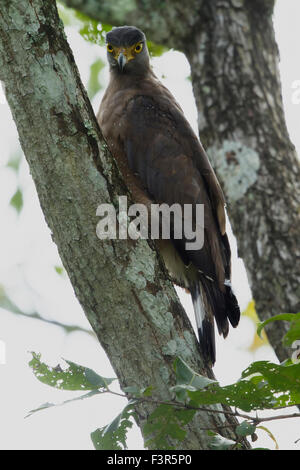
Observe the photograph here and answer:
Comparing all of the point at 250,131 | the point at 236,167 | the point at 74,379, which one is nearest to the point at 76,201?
the point at 74,379

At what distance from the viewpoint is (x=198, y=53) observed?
415cm

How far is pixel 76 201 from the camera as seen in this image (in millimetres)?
2285

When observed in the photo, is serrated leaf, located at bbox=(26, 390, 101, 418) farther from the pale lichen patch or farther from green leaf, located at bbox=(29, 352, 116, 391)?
the pale lichen patch

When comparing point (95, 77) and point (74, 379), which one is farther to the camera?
point (95, 77)

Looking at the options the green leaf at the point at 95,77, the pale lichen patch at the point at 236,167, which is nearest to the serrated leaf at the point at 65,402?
the pale lichen patch at the point at 236,167

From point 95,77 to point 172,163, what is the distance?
2.62 m

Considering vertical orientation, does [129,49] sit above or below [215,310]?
above

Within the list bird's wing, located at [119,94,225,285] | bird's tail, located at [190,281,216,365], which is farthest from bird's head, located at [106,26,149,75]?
bird's tail, located at [190,281,216,365]

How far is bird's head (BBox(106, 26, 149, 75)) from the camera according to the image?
4453 millimetres

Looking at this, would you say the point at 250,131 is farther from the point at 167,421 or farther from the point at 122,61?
the point at 167,421

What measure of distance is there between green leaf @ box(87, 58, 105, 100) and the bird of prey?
2.03m
